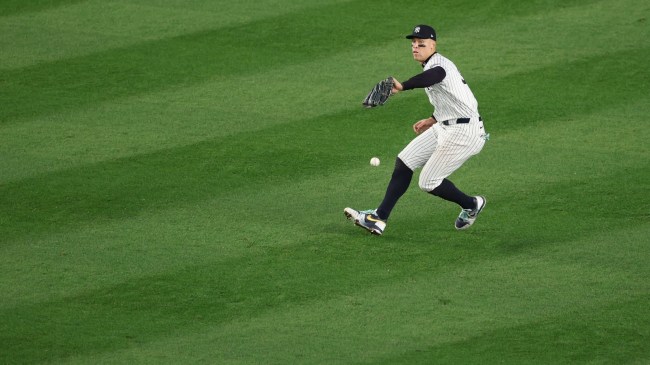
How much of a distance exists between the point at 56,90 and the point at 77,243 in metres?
3.83

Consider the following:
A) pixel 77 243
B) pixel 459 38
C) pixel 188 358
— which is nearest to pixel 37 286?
pixel 77 243

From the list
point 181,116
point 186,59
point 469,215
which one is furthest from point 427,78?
point 186,59

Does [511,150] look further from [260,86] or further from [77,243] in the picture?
[77,243]

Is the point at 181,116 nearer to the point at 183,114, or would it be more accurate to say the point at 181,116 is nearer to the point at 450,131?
the point at 183,114

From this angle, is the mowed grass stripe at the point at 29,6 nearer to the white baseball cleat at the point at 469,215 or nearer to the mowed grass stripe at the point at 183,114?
the mowed grass stripe at the point at 183,114

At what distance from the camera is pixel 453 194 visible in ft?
30.2

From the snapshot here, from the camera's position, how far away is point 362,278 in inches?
332

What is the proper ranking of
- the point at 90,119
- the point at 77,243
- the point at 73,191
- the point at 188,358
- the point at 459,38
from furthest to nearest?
the point at 459,38 < the point at 90,119 < the point at 73,191 < the point at 77,243 < the point at 188,358

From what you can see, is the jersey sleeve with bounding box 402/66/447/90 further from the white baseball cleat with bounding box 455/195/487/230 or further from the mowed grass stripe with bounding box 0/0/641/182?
the mowed grass stripe with bounding box 0/0/641/182

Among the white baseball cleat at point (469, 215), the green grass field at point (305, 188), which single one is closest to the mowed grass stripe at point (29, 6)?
the green grass field at point (305, 188)

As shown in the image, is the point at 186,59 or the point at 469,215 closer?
the point at 469,215

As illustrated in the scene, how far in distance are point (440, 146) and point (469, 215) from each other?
2.05 feet

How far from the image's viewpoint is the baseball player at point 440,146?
909 centimetres

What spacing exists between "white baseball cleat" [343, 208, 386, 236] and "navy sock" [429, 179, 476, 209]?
50cm
